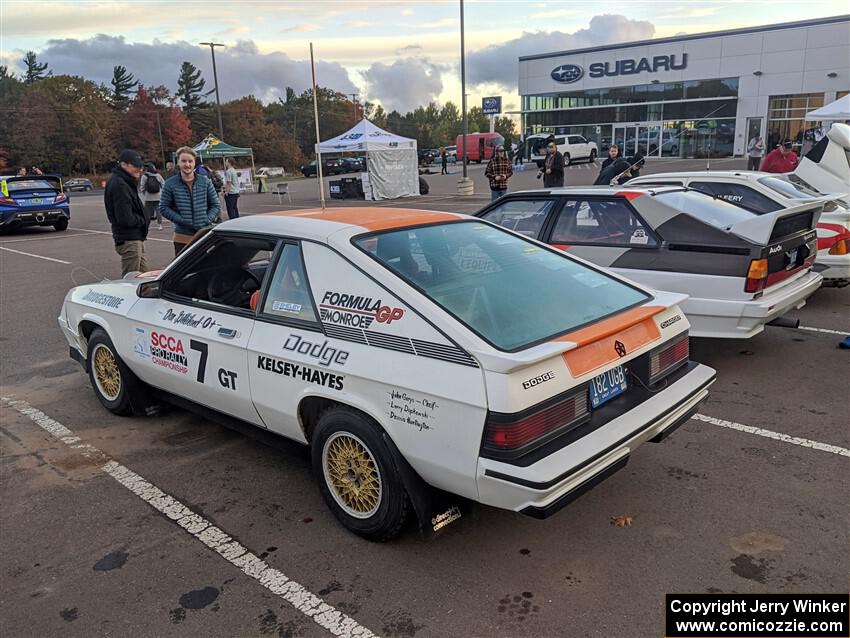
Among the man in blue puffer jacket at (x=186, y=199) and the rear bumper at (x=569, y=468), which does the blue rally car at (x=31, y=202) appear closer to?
A: the man in blue puffer jacket at (x=186, y=199)

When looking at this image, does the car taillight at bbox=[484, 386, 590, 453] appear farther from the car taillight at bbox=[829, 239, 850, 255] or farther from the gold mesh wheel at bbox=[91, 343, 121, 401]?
the car taillight at bbox=[829, 239, 850, 255]

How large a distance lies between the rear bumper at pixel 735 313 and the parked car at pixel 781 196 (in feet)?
7.16

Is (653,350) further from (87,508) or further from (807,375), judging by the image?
(87,508)

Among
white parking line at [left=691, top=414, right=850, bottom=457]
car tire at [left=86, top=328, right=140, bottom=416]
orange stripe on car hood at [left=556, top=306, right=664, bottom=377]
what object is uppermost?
orange stripe on car hood at [left=556, top=306, right=664, bottom=377]

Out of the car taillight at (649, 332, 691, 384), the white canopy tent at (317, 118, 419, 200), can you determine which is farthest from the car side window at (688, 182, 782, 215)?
the white canopy tent at (317, 118, 419, 200)

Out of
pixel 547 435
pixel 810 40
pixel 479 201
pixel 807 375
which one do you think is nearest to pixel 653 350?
pixel 547 435

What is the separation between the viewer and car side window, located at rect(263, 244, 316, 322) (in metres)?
3.33

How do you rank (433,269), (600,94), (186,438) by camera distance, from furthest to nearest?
1. (600,94)
2. (186,438)
3. (433,269)

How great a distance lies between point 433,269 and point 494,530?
137cm

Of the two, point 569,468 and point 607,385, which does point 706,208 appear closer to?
point 607,385

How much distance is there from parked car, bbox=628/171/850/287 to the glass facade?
38103mm

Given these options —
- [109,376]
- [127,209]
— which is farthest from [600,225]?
[127,209]

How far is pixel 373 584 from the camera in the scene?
292 centimetres

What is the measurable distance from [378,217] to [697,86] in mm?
→ 48036
